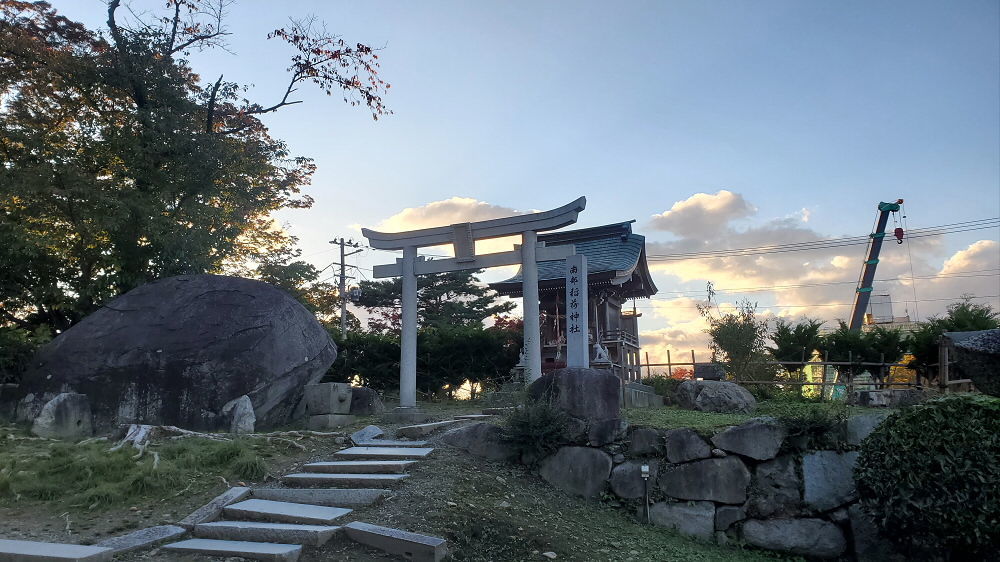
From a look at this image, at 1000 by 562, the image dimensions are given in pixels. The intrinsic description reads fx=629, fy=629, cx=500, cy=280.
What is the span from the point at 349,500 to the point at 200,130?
12096mm

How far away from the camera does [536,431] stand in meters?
8.16

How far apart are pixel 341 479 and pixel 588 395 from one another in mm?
3286

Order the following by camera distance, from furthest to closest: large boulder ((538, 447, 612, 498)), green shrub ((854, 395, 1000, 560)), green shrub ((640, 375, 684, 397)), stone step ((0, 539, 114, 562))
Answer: green shrub ((640, 375, 684, 397)) → large boulder ((538, 447, 612, 498)) → green shrub ((854, 395, 1000, 560)) → stone step ((0, 539, 114, 562))

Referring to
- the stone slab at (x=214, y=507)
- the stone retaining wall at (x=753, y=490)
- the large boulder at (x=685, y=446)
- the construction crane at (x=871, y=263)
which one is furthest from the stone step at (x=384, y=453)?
the construction crane at (x=871, y=263)

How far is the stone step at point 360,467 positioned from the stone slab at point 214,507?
95 centimetres

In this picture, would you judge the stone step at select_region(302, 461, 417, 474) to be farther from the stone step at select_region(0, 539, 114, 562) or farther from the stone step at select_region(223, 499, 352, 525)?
the stone step at select_region(0, 539, 114, 562)

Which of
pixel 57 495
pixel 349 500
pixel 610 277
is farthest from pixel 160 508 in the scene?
pixel 610 277

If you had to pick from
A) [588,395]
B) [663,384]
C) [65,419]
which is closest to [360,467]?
[588,395]

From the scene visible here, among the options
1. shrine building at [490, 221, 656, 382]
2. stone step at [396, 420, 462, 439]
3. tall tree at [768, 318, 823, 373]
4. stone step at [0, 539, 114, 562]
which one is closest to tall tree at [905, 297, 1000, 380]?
tall tree at [768, 318, 823, 373]

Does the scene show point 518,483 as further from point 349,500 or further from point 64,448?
point 64,448

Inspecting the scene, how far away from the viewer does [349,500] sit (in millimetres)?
6723

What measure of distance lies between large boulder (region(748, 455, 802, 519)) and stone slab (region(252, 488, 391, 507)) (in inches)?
170

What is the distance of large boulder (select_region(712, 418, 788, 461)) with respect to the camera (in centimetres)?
751

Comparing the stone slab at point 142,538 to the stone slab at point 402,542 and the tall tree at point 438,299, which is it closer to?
the stone slab at point 402,542
